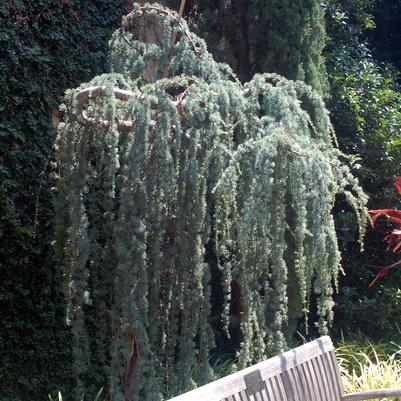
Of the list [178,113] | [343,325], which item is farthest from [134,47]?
[343,325]

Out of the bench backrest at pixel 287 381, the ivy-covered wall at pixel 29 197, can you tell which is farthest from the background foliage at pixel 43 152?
the bench backrest at pixel 287 381

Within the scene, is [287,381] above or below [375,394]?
above

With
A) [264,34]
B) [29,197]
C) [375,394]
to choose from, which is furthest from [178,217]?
[264,34]

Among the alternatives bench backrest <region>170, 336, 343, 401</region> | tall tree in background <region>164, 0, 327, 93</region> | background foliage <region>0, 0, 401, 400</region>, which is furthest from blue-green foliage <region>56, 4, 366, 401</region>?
tall tree in background <region>164, 0, 327, 93</region>

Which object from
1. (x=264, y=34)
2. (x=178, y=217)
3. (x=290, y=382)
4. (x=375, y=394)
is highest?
(x=264, y=34)

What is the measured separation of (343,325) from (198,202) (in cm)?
351

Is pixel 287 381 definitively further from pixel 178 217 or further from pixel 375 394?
pixel 178 217

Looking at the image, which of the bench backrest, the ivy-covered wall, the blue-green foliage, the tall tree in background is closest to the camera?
the bench backrest

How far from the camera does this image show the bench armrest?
11.0 ft

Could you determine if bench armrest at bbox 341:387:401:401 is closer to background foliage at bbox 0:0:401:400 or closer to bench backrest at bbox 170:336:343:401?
bench backrest at bbox 170:336:343:401

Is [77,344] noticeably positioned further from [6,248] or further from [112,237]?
[6,248]

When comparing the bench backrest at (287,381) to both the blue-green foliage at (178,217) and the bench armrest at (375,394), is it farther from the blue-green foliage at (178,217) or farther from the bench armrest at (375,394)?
the blue-green foliage at (178,217)

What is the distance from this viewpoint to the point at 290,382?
3.17 meters

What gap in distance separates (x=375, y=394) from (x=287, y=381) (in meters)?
0.53
